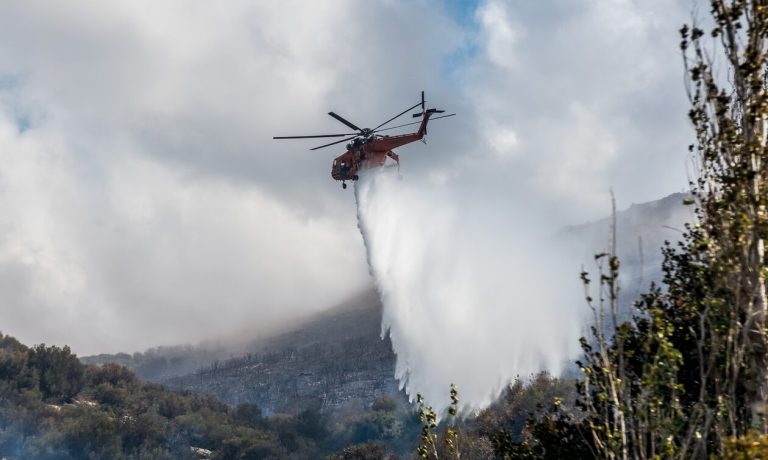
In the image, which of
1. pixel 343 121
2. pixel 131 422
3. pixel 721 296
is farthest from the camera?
pixel 131 422

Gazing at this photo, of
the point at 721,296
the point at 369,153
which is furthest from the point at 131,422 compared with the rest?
the point at 721,296

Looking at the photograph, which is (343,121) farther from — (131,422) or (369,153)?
(131,422)

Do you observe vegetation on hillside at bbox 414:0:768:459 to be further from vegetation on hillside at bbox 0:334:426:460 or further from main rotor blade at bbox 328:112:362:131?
vegetation on hillside at bbox 0:334:426:460

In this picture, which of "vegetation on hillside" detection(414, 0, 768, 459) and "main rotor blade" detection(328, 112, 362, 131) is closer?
"vegetation on hillside" detection(414, 0, 768, 459)

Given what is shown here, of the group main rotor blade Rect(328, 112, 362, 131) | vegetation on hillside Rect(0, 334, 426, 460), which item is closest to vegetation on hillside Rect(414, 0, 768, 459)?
main rotor blade Rect(328, 112, 362, 131)

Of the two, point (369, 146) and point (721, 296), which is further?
point (369, 146)

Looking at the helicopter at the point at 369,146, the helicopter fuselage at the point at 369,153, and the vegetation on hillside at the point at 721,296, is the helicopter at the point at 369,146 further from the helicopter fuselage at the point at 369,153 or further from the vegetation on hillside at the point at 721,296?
the vegetation on hillside at the point at 721,296

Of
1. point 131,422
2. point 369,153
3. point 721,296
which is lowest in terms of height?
point 131,422

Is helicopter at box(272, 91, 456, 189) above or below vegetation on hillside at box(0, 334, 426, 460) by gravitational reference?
above

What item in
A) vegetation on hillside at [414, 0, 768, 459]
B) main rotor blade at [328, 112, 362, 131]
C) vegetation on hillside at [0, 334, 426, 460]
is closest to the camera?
vegetation on hillside at [414, 0, 768, 459]

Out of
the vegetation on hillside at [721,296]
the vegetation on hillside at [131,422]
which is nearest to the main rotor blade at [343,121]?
the vegetation on hillside at [131,422]

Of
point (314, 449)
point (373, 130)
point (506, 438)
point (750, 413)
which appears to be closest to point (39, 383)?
point (314, 449)

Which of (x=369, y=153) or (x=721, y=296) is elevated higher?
(x=369, y=153)

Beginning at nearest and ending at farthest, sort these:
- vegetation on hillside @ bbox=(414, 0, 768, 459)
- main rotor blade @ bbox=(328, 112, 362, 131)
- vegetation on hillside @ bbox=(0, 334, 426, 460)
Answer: vegetation on hillside @ bbox=(414, 0, 768, 459), main rotor blade @ bbox=(328, 112, 362, 131), vegetation on hillside @ bbox=(0, 334, 426, 460)
